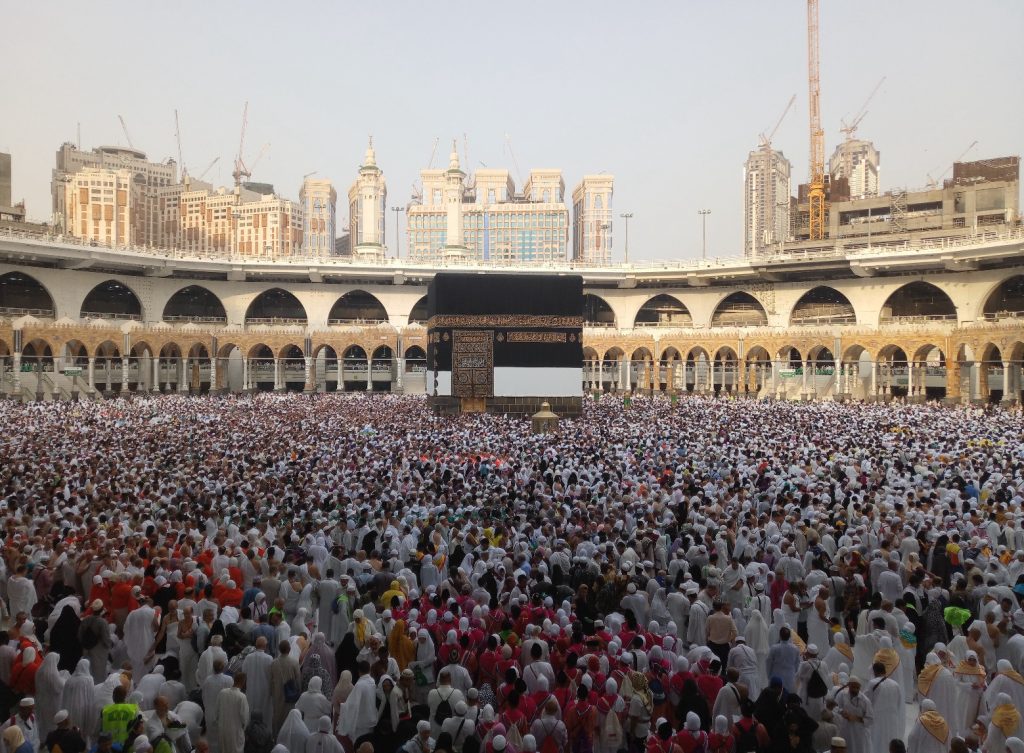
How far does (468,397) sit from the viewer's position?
85.1ft

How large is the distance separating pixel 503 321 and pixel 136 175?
91105 millimetres

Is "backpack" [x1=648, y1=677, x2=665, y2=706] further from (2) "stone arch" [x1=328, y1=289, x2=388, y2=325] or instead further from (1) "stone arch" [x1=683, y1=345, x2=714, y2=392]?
(2) "stone arch" [x1=328, y1=289, x2=388, y2=325]

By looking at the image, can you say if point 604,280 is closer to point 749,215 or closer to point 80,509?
point 80,509

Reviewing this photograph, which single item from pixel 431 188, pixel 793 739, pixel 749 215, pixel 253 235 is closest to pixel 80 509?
pixel 793 739

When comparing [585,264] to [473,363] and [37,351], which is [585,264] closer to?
[473,363]

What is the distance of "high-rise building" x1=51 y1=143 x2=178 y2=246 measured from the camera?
301 feet

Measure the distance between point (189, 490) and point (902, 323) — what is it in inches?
1354

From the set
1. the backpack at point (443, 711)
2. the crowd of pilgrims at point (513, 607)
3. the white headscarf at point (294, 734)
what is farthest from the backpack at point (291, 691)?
the backpack at point (443, 711)

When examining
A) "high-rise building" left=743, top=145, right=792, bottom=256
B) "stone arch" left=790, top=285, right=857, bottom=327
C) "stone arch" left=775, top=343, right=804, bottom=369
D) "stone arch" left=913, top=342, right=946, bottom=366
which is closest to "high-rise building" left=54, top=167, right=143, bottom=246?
"stone arch" left=790, top=285, right=857, bottom=327

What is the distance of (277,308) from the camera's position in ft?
152

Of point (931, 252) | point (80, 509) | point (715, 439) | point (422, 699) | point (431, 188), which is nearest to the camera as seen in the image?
point (422, 699)

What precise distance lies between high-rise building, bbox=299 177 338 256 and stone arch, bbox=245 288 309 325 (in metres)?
64.6

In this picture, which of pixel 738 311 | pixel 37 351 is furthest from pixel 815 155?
pixel 37 351

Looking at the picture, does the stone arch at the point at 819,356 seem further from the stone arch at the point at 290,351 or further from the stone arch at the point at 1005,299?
the stone arch at the point at 290,351
